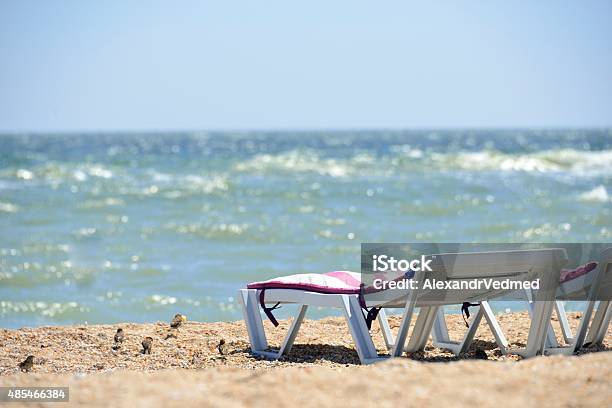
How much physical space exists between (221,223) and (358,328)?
33.9ft

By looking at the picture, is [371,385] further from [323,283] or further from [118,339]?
[118,339]

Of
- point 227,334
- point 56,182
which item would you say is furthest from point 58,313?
point 56,182

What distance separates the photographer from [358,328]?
599 cm

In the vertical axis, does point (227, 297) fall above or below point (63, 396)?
below

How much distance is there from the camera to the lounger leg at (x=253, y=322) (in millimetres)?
6602

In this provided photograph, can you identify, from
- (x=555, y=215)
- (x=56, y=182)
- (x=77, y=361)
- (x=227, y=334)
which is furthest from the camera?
(x=56, y=182)

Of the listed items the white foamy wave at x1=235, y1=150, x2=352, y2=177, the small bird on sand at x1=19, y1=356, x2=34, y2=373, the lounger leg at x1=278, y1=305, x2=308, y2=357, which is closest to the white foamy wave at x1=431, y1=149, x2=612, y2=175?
the white foamy wave at x1=235, y1=150, x2=352, y2=177

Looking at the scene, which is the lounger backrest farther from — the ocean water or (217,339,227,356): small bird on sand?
the ocean water

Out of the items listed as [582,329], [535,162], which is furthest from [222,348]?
[535,162]

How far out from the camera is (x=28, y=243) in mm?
14336

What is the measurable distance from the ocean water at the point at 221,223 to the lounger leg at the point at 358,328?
3.39 m

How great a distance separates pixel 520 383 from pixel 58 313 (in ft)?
21.7

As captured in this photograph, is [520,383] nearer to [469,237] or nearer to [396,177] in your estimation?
[469,237]

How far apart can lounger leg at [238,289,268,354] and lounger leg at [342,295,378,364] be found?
2.85ft
